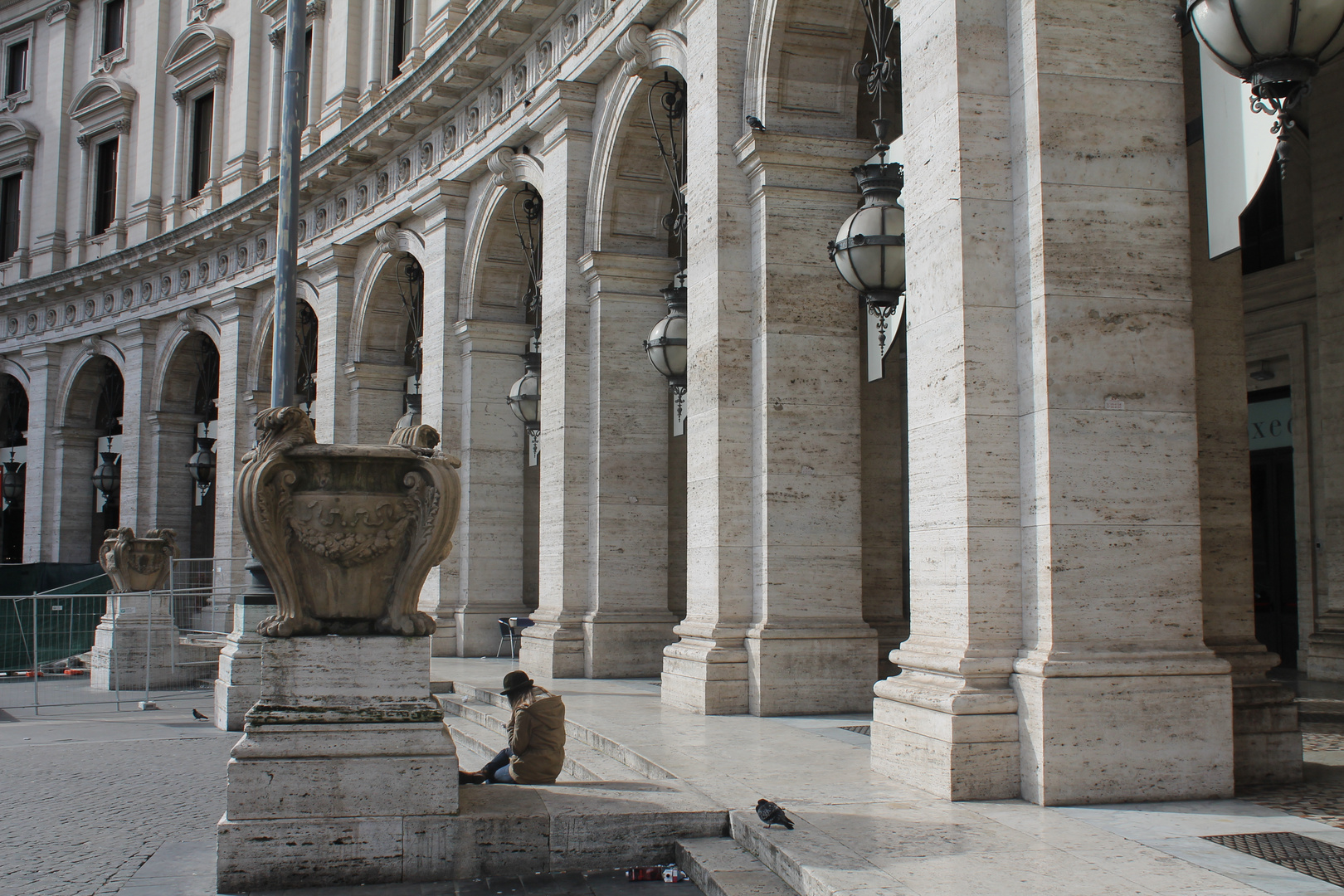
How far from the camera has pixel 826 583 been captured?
1070 centimetres

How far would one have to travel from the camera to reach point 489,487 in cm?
1845

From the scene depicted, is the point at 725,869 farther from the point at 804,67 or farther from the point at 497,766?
the point at 804,67

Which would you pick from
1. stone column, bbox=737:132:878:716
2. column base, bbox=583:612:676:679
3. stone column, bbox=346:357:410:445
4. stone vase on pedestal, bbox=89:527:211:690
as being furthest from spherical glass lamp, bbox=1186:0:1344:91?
stone column, bbox=346:357:410:445

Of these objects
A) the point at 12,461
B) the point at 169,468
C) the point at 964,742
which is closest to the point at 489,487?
the point at 964,742

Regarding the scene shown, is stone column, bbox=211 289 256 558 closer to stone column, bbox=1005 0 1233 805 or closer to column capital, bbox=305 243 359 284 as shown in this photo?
column capital, bbox=305 243 359 284

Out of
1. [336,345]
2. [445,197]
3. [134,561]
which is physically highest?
[445,197]

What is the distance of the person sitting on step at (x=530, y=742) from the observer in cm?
739

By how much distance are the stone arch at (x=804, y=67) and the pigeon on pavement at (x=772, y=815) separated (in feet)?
22.8

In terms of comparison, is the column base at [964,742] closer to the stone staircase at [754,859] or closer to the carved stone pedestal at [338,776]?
the stone staircase at [754,859]

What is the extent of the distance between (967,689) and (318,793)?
3.58 metres

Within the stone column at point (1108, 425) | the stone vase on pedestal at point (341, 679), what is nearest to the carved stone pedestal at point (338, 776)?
the stone vase on pedestal at point (341, 679)

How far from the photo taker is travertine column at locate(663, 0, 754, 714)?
1082 cm

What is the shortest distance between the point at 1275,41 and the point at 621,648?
1016 cm

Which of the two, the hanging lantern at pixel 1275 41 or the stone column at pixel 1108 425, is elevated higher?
the hanging lantern at pixel 1275 41
